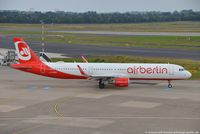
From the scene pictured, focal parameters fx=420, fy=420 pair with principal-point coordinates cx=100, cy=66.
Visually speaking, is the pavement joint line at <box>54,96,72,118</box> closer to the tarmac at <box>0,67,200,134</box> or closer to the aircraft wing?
the tarmac at <box>0,67,200,134</box>

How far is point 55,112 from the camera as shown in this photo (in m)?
37.1

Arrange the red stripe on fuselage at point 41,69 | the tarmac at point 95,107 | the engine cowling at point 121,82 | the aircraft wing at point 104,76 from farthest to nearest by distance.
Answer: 1. the red stripe on fuselage at point 41,69
2. the aircraft wing at point 104,76
3. the engine cowling at point 121,82
4. the tarmac at point 95,107

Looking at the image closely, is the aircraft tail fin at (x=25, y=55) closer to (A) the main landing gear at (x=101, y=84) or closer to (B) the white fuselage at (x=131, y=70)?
(B) the white fuselage at (x=131, y=70)

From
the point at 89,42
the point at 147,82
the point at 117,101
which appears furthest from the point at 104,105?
the point at 89,42

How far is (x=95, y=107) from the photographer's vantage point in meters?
39.5

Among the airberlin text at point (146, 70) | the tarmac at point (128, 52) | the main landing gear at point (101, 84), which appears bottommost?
the tarmac at point (128, 52)

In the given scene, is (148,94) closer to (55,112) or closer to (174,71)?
(174,71)

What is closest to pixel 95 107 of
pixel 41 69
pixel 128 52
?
pixel 41 69

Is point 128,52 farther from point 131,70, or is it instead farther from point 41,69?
point 41,69

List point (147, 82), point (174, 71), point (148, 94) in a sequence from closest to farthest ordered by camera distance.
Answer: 1. point (148, 94)
2. point (174, 71)
3. point (147, 82)

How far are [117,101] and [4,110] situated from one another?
11.4m

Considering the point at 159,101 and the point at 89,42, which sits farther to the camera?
the point at 89,42

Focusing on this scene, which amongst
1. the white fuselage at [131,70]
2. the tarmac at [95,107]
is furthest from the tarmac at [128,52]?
the white fuselage at [131,70]

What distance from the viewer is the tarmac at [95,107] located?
3172 centimetres
